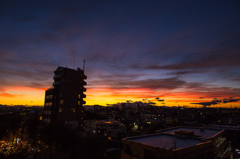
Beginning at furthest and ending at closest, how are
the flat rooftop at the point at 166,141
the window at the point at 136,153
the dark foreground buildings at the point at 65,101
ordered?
the dark foreground buildings at the point at 65,101 < the flat rooftop at the point at 166,141 < the window at the point at 136,153

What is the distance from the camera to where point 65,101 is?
49.4 metres

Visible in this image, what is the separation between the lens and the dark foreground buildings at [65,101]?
48.4 metres

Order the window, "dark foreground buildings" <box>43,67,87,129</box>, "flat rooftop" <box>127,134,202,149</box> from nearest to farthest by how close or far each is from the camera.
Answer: the window
"flat rooftop" <box>127,134,202,149</box>
"dark foreground buildings" <box>43,67,87,129</box>

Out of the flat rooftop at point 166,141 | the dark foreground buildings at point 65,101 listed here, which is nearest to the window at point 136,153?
the flat rooftop at point 166,141

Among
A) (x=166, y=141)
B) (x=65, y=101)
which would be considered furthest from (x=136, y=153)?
(x=65, y=101)

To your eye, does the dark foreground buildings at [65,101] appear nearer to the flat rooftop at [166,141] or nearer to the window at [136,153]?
the flat rooftop at [166,141]

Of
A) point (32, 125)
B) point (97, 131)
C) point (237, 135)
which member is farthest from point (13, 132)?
point (237, 135)

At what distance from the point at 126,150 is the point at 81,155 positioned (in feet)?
40.3

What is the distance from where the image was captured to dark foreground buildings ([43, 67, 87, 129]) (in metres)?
48.4

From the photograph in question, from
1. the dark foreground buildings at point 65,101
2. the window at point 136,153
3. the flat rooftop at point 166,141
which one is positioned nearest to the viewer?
the window at point 136,153

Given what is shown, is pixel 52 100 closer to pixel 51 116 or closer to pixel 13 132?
pixel 51 116

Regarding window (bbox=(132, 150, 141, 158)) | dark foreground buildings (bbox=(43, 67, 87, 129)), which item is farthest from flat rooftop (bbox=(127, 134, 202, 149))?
dark foreground buildings (bbox=(43, 67, 87, 129))

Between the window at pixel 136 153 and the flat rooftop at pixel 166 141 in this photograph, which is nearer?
the window at pixel 136 153

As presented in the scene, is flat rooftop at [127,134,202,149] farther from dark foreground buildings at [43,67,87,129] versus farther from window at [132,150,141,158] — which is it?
dark foreground buildings at [43,67,87,129]
